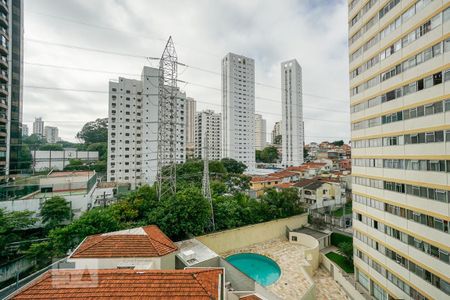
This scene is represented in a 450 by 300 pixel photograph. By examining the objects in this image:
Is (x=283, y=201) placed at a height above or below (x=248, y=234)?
above

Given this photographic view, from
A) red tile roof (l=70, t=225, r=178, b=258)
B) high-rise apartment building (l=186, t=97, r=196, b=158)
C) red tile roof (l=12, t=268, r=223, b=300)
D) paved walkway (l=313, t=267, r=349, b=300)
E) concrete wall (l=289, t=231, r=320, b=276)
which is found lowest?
paved walkway (l=313, t=267, r=349, b=300)

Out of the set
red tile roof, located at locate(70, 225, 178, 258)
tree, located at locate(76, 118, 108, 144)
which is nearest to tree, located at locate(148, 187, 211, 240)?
red tile roof, located at locate(70, 225, 178, 258)

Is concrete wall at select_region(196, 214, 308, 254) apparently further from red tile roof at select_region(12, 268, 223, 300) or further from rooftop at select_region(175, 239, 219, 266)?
red tile roof at select_region(12, 268, 223, 300)

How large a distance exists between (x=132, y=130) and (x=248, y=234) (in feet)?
105

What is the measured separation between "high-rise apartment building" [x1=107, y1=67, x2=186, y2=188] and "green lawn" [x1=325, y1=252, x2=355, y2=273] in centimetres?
3044

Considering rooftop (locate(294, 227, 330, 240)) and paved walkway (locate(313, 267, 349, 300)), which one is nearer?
paved walkway (locate(313, 267, 349, 300))

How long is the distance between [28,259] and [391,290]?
2056 cm

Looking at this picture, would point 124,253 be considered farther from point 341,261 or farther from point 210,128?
point 210,128

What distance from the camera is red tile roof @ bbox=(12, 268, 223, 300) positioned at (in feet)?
19.5

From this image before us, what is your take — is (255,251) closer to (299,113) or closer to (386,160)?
(386,160)

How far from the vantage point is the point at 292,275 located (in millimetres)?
13703

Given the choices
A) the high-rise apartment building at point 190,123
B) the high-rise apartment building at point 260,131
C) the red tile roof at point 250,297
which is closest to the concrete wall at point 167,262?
the red tile roof at point 250,297

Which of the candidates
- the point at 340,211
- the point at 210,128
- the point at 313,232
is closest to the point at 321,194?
the point at 340,211

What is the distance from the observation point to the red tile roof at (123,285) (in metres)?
5.95
